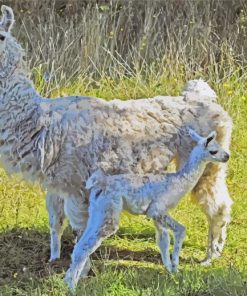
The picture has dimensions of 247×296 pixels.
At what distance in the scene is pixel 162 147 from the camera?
679 centimetres

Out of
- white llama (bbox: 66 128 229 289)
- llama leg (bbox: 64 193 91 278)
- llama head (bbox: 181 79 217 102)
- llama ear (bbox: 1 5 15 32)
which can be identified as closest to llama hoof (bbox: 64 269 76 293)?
white llama (bbox: 66 128 229 289)

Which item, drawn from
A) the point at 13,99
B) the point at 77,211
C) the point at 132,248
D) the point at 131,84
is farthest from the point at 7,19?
the point at 131,84

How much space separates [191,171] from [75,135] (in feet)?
2.78

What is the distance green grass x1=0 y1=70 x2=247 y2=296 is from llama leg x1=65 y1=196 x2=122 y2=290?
105mm

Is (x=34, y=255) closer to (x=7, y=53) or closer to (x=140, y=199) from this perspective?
(x=140, y=199)

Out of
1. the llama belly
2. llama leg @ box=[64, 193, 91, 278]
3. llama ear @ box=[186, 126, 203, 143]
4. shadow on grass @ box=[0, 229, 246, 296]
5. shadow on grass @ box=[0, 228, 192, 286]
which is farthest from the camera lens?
shadow on grass @ box=[0, 228, 192, 286]

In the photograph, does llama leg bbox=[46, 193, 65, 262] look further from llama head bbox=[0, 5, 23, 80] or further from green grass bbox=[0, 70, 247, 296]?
llama head bbox=[0, 5, 23, 80]

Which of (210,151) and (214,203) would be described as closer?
(210,151)

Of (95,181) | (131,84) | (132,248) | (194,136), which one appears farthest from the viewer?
(131,84)

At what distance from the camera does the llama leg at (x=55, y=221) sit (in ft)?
23.4

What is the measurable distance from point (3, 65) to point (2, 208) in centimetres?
233

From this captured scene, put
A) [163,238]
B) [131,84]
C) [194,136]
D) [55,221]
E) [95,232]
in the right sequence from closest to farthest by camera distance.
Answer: [95,232] → [163,238] → [194,136] → [55,221] → [131,84]

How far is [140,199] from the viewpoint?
20.4 ft

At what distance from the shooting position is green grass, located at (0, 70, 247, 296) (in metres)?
6.05
